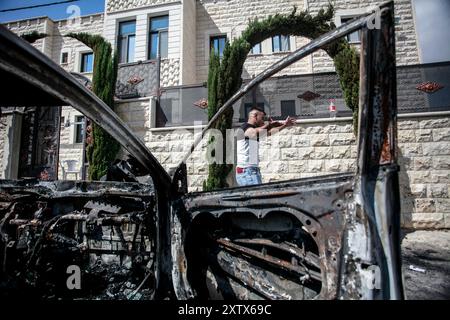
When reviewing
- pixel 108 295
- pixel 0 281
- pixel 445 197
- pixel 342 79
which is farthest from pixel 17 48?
pixel 445 197

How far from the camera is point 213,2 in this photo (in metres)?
12.7

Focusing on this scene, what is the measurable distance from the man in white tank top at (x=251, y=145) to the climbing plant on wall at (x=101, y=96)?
16.6ft

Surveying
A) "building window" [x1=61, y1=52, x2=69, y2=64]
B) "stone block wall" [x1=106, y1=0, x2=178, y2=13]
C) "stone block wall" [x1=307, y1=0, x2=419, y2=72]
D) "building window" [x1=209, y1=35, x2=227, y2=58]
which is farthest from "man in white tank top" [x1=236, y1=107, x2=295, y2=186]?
"building window" [x1=61, y1=52, x2=69, y2=64]

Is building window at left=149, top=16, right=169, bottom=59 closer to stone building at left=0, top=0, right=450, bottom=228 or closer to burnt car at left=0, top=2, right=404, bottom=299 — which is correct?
stone building at left=0, top=0, right=450, bottom=228

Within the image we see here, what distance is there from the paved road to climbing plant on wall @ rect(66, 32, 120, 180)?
7426 mm

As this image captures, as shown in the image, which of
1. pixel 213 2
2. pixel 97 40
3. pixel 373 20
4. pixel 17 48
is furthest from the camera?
pixel 213 2

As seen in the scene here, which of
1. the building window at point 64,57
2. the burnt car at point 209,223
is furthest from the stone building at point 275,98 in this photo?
the building window at point 64,57

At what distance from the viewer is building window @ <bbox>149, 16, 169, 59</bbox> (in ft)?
38.4

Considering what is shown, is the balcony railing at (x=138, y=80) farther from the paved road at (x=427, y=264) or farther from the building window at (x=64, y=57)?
the paved road at (x=427, y=264)

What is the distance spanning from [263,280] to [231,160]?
16.9 feet

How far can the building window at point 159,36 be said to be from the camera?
11695mm

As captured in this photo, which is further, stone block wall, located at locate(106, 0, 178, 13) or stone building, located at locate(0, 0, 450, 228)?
stone block wall, located at locate(106, 0, 178, 13)
